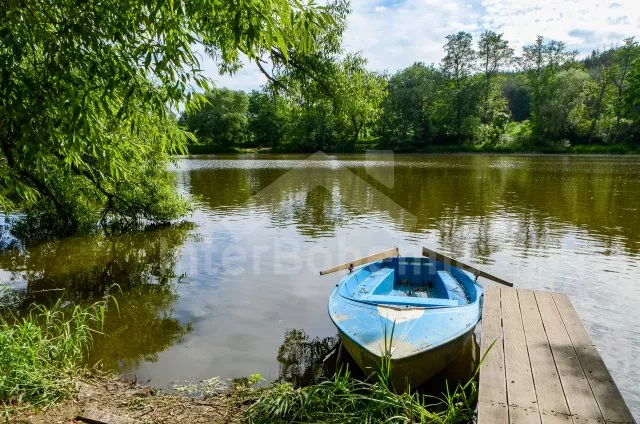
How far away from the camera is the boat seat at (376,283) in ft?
24.8

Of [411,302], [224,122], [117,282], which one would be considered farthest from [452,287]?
[224,122]

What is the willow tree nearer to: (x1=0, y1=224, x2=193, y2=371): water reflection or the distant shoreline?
(x1=0, y1=224, x2=193, y2=371): water reflection

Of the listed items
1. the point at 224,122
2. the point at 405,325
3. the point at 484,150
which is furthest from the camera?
the point at 224,122

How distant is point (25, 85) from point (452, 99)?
65.9 metres

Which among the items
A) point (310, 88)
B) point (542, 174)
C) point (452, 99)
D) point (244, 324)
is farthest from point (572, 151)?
point (244, 324)

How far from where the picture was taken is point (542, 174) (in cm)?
3188

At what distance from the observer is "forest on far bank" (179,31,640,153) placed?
177 feet

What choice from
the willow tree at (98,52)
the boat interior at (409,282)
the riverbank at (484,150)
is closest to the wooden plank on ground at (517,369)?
the boat interior at (409,282)

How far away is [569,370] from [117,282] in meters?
9.27

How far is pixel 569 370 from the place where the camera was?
396 centimetres

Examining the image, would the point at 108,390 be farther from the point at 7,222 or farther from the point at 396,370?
the point at 7,222

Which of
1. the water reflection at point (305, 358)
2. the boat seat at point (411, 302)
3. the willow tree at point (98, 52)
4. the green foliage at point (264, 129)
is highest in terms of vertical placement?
the green foliage at point (264, 129)

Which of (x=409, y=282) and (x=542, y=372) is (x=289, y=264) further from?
(x=542, y=372)

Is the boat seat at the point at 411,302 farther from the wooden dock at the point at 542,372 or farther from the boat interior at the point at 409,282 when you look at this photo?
the wooden dock at the point at 542,372
